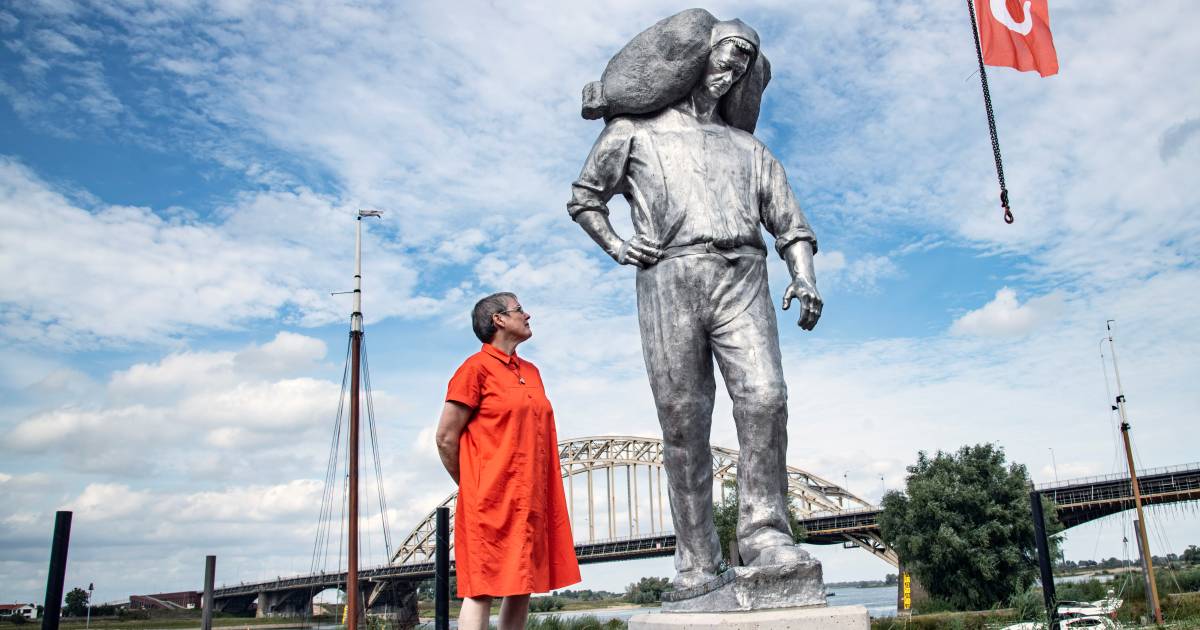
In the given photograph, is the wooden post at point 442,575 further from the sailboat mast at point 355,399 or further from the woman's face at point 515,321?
the sailboat mast at point 355,399

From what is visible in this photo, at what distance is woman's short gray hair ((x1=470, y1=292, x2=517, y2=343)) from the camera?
3.89m

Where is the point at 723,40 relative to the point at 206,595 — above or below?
above

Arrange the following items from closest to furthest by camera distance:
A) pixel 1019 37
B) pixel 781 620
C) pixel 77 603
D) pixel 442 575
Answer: pixel 781 620, pixel 442 575, pixel 1019 37, pixel 77 603

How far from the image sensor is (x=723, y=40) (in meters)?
4.80

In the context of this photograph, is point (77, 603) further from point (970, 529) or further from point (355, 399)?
point (970, 529)

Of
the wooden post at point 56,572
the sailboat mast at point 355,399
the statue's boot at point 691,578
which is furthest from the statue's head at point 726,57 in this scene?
the sailboat mast at point 355,399

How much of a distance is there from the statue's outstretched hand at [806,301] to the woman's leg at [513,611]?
1966mm

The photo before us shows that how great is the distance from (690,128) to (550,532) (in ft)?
7.61

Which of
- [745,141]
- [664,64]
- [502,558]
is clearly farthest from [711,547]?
[664,64]

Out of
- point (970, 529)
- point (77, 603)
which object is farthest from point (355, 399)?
point (77, 603)

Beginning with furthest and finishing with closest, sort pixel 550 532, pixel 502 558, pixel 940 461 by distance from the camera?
1. pixel 940 461
2. pixel 550 532
3. pixel 502 558

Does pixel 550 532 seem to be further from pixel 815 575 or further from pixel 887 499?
pixel 887 499

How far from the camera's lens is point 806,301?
4.42m

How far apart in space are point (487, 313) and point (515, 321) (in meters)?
0.14
